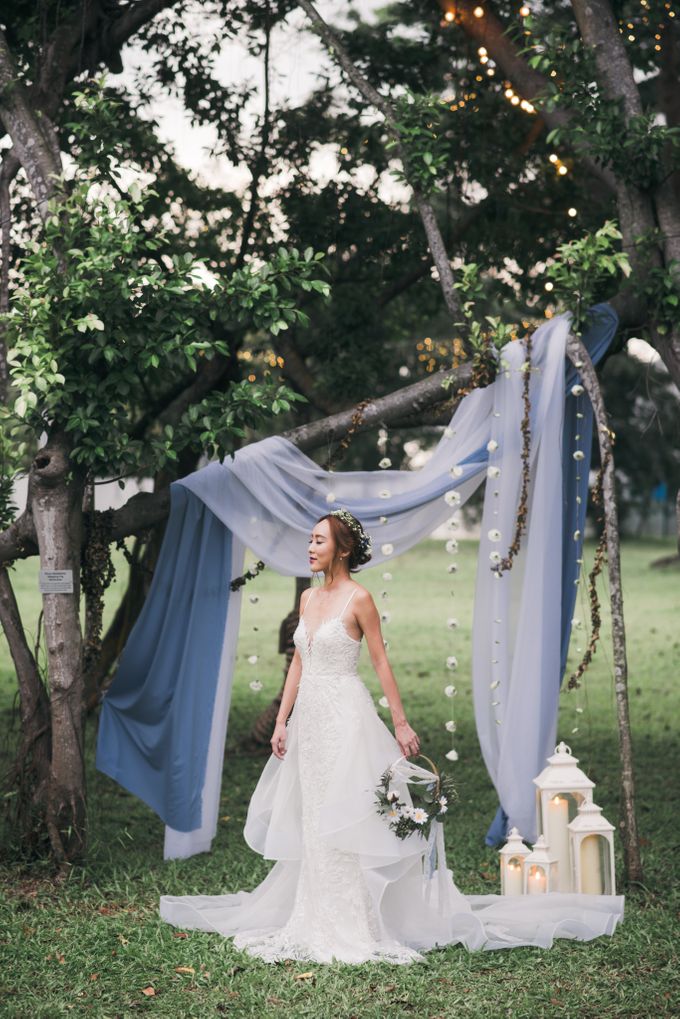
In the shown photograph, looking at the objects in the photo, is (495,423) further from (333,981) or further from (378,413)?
(333,981)

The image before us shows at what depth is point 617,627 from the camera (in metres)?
6.06

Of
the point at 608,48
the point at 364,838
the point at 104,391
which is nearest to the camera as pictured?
the point at 364,838

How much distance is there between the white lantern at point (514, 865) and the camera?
5715 millimetres

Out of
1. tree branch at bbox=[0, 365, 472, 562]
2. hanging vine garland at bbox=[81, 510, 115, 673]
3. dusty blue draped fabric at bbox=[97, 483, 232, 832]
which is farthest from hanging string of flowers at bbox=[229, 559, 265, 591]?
hanging vine garland at bbox=[81, 510, 115, 673]

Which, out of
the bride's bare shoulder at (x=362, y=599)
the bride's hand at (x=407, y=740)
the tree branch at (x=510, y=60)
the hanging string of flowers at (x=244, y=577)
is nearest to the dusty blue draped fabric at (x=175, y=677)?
the hanging string of flowers at (x=244, y=577)

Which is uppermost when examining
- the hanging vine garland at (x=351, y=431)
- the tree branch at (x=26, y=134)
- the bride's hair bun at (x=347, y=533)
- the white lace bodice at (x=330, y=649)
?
the tree branch at (x=26, y=134)

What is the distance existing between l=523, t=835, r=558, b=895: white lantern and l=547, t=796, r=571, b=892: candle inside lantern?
33mm

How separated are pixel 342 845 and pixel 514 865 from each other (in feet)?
3.58

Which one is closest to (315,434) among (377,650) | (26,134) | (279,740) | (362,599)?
(362,599)

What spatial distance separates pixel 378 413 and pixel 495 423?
2.26 feet

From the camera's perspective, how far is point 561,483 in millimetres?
6367

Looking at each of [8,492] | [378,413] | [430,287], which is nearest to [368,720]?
[378,413]

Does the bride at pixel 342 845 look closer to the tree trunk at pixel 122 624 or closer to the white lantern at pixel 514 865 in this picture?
the white lantern at pixel 514 865

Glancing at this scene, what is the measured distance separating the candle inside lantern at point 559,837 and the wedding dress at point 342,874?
22cm
